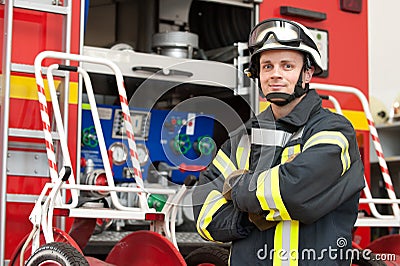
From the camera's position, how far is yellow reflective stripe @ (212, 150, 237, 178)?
2.58m

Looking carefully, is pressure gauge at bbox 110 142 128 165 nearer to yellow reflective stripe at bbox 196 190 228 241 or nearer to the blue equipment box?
the blue equipment box

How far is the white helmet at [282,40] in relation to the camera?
2.55m

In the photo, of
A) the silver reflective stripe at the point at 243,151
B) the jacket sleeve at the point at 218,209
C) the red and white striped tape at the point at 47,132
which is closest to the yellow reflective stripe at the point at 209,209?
the jacket sleeve at the point at 218,209

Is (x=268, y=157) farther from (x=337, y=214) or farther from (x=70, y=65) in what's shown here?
(x=70, y=65)

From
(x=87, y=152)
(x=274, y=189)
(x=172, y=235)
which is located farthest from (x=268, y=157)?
(x=87, y=152)

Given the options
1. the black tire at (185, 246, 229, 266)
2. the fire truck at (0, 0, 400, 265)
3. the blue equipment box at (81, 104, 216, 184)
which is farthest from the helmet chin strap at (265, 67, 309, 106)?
the blue equipment box at (81, 104, 216, 184)

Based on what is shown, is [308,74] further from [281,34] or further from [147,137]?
[147,137]

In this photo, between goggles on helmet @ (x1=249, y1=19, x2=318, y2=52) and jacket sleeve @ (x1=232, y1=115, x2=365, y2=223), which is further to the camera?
goggles on helmet @ (x1=249, y1=19, x2=318, y2=52)

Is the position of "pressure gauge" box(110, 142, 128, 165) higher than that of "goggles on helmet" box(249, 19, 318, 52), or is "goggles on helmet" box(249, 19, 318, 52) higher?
"goggles on helmet" box(249, 19, 318, 52)

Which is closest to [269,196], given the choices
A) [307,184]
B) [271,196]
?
[271,196]

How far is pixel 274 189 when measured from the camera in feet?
7.68

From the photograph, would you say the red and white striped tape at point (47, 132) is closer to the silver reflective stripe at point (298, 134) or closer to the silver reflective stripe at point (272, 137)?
the silver reflective stripe at point (272, 137)

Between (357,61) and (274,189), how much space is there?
114 inches

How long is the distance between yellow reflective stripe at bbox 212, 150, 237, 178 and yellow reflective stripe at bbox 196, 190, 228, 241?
7 centimetres
